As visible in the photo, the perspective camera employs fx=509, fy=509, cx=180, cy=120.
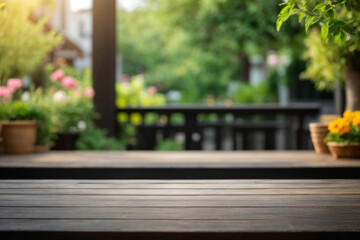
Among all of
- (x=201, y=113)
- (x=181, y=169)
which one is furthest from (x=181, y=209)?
(x=201, y=113)

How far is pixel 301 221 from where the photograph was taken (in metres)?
2.23

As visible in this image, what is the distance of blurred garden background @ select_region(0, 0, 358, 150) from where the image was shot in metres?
5.62

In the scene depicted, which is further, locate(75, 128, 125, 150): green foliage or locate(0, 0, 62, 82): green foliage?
locate(75, 128, 125, 150): green foliage

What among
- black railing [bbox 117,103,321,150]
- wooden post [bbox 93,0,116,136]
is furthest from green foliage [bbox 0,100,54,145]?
black railing [bbox 117,103,321,150]

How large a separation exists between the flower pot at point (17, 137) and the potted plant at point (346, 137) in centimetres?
275

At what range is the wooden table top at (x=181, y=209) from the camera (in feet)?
6.79

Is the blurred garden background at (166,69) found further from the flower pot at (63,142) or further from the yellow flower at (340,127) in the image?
the yellow flower at (340,127)

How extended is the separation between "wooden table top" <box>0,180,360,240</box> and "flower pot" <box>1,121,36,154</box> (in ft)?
4.92

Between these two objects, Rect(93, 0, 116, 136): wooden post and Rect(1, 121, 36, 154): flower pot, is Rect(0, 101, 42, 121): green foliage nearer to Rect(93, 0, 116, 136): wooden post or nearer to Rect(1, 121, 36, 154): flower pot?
Rect(1, 121, 36, 154): flower pot

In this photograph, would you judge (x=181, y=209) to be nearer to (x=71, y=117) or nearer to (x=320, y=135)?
(x=320, y=135)

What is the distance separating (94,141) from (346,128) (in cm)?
339

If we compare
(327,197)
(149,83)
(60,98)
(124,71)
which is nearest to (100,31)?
(60,98)

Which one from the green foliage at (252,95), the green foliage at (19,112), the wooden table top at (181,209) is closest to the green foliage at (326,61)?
the wooden table top at (181,209)
